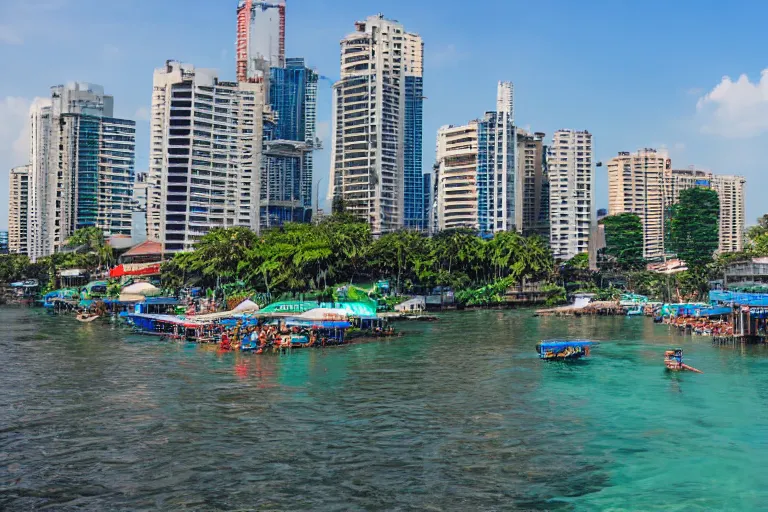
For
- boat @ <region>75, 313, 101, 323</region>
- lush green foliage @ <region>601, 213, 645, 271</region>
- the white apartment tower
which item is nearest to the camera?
boat @ <region>75, 313, 101, 323</region>

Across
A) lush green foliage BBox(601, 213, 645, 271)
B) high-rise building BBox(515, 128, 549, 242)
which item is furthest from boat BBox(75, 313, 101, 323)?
high-rise building BBox(515, 128, 549, 242)

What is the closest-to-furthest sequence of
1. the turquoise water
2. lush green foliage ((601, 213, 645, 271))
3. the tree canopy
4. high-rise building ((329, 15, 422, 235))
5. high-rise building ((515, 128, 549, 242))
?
the turquoise water, the tree canopy, lush green foliage ((601, 213, 645, 271)), high-rise building ((329, 15, 422, 235)), high-rise building ((515, 128, 549, 242))

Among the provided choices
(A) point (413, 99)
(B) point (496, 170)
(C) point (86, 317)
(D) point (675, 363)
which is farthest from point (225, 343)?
(A) point (413, 99)

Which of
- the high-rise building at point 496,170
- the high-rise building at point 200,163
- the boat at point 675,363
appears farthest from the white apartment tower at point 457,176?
the boat at point 675,363

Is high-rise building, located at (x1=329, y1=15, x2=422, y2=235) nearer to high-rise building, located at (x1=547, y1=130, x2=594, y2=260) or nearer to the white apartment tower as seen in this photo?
the white apartment tower

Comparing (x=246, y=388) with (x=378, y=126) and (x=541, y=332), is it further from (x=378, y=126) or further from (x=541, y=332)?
(x=378, y=126)

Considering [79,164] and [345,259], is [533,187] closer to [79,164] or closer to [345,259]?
[79,164]
